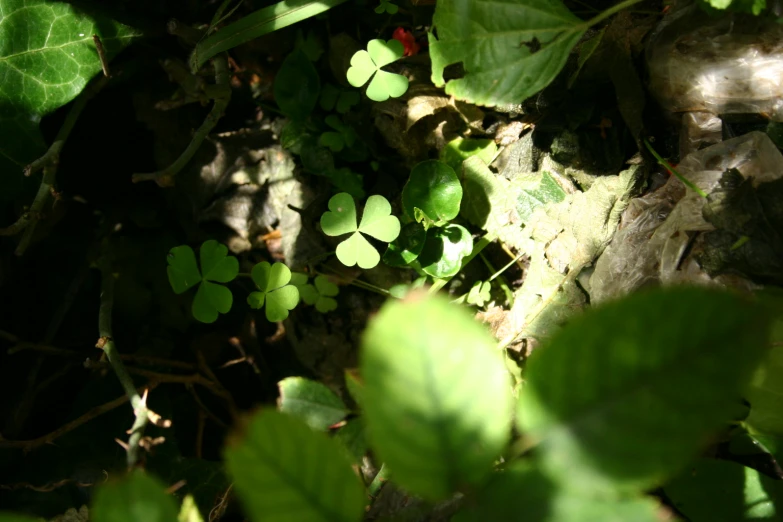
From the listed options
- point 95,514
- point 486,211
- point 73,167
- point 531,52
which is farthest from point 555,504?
point 73,167

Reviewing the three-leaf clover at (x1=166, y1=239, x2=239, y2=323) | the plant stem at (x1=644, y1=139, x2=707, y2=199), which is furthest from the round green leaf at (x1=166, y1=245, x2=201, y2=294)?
the plant stem at (x1=644, y1=139, x2=707, y2=199)

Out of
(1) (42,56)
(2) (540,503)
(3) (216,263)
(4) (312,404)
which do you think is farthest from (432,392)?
(1) (42,56)

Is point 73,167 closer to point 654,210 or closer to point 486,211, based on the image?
point 486,211

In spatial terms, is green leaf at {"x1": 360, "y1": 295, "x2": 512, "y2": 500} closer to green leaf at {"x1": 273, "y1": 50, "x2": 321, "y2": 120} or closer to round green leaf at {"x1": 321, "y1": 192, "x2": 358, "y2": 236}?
round green leaf at {"x1": 321, "y1": 192, "x2": 358, "y2": 236}

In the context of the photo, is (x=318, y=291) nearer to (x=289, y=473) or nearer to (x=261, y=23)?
(x=261, y=23)

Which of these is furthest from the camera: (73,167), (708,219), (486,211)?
(73,167)
